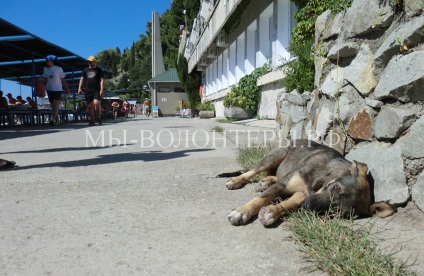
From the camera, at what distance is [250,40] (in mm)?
14055

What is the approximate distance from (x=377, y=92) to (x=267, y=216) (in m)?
1.39

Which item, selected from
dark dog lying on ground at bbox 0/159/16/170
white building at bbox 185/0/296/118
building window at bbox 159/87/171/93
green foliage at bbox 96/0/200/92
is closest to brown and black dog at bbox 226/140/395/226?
dark dog lying on ground at bbox 0/159/16/170

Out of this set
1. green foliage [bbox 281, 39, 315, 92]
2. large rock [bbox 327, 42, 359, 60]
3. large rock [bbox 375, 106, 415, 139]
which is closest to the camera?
large rock [bbox 375, 106, 415, 139]

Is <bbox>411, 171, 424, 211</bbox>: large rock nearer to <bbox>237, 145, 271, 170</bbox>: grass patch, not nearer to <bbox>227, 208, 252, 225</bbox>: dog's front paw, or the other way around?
Answer: <bbox>227, 208, 252, 225</bbox>: dog's front paw

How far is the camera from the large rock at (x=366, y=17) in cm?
304

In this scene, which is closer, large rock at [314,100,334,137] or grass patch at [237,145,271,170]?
large rock at [314,100,334,137]

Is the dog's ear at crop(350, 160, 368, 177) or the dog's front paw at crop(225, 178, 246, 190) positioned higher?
the dog's ear at crop(350, 160, 368, 177)

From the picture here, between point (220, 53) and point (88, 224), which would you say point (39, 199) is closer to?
point (88, 224)

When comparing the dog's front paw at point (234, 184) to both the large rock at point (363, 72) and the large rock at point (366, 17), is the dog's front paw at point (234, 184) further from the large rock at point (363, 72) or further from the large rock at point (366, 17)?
the large rock at point (366, 17)

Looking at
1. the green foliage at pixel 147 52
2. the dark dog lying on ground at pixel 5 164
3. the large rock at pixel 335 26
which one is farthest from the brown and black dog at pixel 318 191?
the green foliage at pixel 147 52

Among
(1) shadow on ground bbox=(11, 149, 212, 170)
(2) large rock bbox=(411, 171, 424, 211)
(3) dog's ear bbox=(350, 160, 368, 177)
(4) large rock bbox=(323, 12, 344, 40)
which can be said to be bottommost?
(1) shadow on ground bbox=(11, 149, 212, 170)

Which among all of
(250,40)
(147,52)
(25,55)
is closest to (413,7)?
(250,40)

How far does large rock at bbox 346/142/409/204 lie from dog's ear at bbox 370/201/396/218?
3.1 inches

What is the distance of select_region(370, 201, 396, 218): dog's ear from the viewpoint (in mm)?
2566
